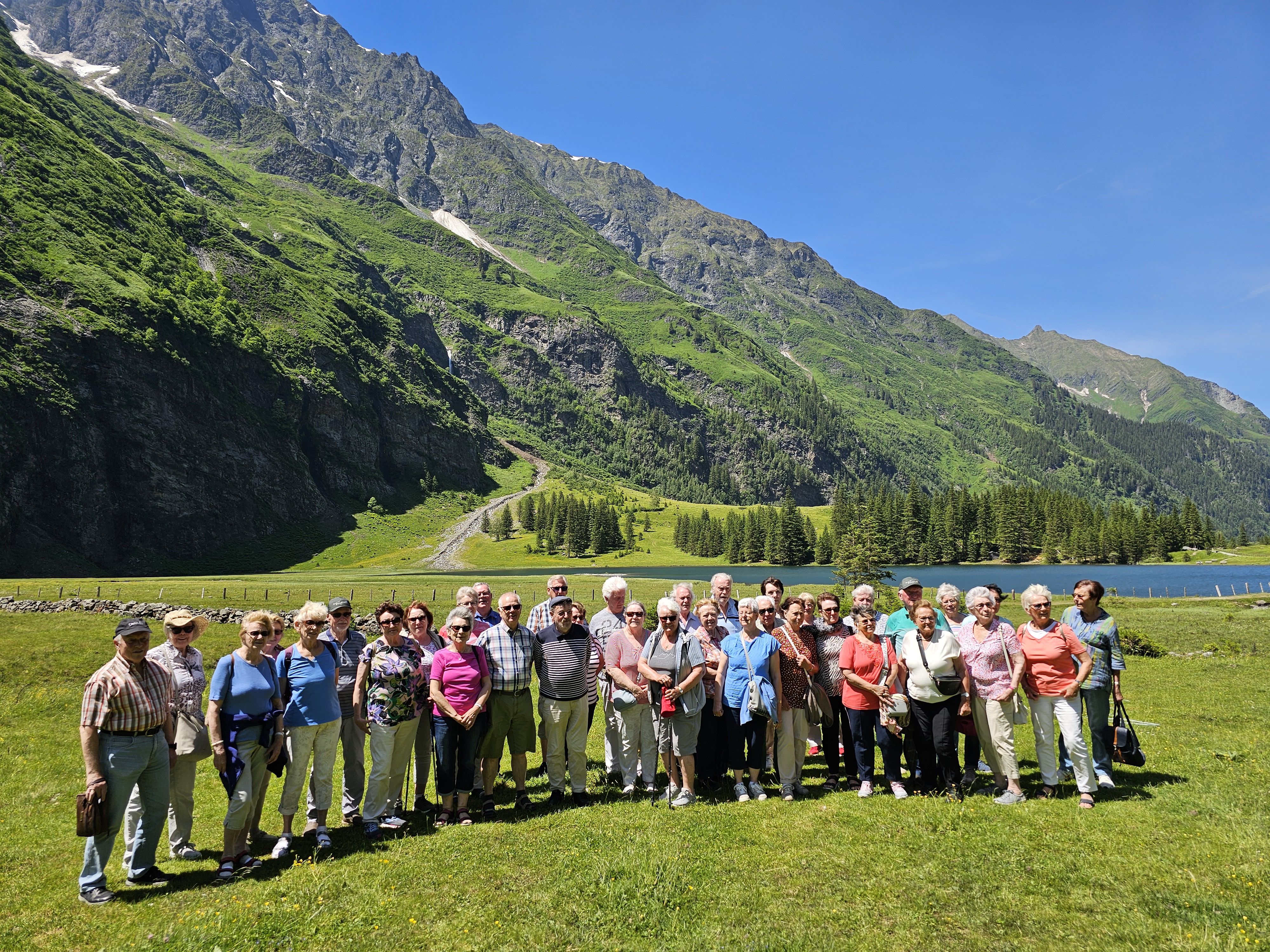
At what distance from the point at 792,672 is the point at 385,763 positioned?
620cm

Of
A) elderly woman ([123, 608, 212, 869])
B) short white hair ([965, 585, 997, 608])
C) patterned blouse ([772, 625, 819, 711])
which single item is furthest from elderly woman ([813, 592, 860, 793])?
elderly woman ([123, 608, 212, 869])

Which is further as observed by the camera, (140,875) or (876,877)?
(140,875)

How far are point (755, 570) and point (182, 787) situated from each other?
4933 inches

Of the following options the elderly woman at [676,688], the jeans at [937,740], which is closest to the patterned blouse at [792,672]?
the elderly woman at [676,688]

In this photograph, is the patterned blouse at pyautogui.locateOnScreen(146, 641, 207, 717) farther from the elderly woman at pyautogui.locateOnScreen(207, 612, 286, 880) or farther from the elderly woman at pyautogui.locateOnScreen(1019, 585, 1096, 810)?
the elderly woman at pyautogui.locateOnScreen(1019, 585, 1096, 810)

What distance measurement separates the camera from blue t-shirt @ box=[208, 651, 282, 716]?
7781mm

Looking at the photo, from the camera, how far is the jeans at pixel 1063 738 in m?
8.88

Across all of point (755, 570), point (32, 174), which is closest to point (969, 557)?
point (755, 570)

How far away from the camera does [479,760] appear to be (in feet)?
33.1

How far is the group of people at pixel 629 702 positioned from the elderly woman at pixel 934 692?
0.10 ft

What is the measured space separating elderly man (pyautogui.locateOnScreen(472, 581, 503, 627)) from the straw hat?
378cm

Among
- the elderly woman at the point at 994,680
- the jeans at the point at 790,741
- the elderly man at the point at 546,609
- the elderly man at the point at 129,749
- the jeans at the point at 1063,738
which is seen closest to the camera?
the elderly man at the point at 129,749

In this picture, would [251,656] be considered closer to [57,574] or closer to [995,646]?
[995,646]

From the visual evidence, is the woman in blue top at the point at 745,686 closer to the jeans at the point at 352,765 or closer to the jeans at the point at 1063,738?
the jeans at the point at 1063,738
